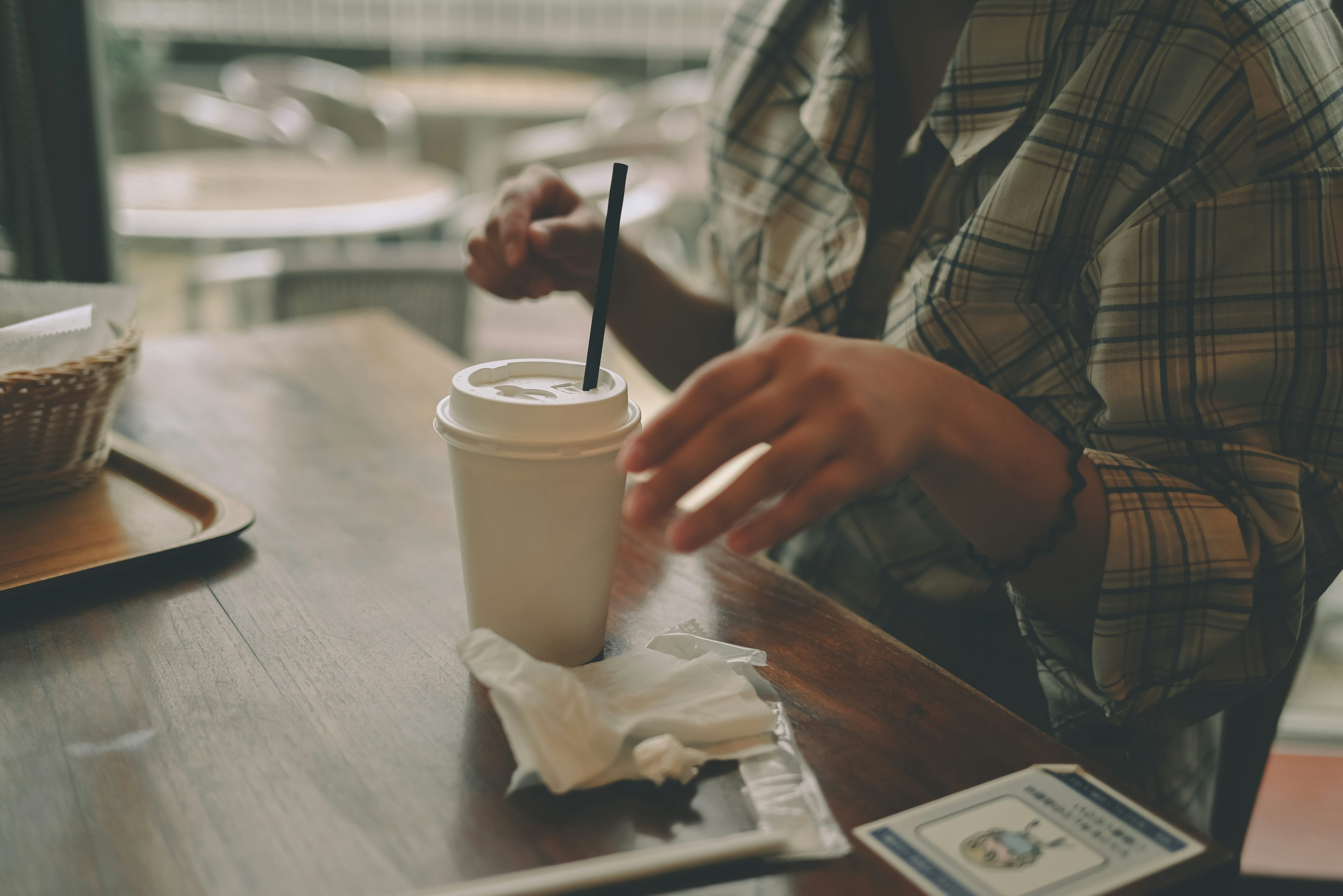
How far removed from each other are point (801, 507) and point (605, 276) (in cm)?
21

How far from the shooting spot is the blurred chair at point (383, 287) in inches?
84.3

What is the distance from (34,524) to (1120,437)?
3.02 feet

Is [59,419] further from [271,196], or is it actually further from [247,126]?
[247,126]

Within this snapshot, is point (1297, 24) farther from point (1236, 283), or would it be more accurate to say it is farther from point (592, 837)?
point (592, 837)

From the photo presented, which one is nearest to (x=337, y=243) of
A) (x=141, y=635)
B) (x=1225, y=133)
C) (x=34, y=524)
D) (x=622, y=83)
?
(x=34, y=524)

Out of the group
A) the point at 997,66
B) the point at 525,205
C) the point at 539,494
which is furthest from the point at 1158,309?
the point at 525,205

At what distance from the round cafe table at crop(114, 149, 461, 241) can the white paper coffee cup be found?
2.02 meters

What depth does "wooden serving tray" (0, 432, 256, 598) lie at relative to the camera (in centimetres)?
80

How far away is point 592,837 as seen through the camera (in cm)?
53

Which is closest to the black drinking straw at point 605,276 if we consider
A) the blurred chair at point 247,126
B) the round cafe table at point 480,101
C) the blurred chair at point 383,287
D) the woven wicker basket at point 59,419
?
the woven wicker basket at point 59,419

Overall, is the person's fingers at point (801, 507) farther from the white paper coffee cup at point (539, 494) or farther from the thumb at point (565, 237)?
the thumb at point (565, 237)

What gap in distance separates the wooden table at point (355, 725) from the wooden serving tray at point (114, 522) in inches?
0.8

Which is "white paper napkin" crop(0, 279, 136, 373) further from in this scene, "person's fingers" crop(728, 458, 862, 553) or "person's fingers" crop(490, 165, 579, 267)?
"person's fingers" crop(728, 458, 862, 553)

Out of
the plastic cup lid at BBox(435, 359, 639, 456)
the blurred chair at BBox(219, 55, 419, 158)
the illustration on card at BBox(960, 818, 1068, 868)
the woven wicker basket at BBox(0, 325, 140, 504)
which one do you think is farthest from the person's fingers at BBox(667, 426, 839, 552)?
the blurred chair at BBox(219, 55, 419, 158)
